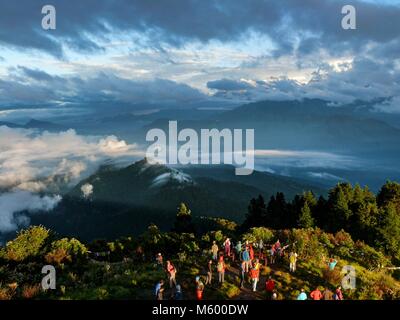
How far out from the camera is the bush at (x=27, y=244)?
37781mm

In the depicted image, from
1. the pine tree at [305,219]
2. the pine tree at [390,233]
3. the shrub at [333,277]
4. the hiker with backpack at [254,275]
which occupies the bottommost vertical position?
the pine tree at [305,219]

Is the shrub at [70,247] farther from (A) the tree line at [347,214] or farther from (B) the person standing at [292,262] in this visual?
(A) the tree line at [347,214]

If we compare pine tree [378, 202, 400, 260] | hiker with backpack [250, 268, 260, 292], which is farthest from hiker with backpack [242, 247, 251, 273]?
pine tree [378, 202, 400, 260]

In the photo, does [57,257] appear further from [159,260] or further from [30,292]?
[30,292]

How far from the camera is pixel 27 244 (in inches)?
1556

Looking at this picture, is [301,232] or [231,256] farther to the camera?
[301,232]

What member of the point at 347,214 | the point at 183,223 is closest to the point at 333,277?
the point at 347,214

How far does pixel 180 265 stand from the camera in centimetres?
3042

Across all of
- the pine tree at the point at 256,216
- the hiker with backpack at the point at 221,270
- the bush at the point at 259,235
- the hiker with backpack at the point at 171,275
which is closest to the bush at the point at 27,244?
the hiker with backpack at the point at 171,275

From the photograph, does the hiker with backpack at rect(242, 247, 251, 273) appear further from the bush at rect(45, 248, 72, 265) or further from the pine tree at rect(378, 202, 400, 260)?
the pine tree at rect(378, 202, 400, 260)

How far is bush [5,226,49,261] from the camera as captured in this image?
37.8 m
